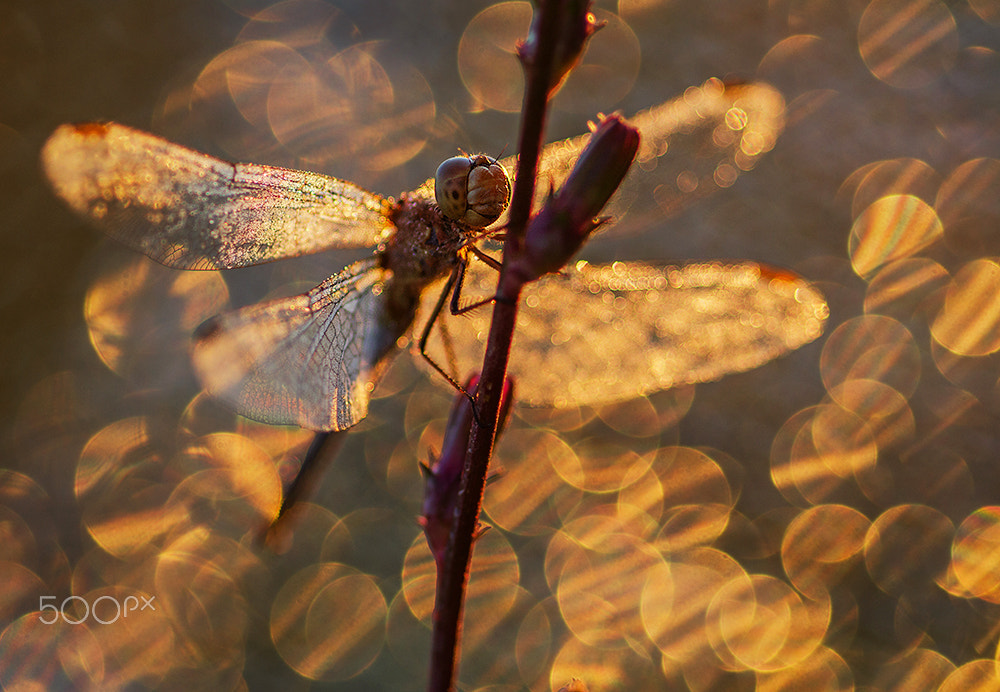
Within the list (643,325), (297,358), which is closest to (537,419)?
Result: (643,325)

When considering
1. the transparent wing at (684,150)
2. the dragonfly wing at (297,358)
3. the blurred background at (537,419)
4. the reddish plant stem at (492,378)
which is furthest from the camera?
the blurred background at (537,419)

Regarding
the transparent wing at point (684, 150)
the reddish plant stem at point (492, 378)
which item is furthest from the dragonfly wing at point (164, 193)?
the reddish plant stem at point (492, 378)

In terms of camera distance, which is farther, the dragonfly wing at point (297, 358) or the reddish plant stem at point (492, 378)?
the dragonfly wing at point (297, 358)

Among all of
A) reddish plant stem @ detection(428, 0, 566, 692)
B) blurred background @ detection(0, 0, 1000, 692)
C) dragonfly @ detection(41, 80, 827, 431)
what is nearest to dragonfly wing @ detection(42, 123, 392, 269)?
dragonfly @ detection(41, 80, 827, 431)

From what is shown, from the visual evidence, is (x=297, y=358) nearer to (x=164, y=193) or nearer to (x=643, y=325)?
(x=164, y=193)

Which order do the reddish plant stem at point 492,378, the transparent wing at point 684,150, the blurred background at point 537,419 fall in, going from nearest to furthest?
the reddish plant stem at point 492,378 → the transparent wing at point 684,150 → the blurred background at point 537,419

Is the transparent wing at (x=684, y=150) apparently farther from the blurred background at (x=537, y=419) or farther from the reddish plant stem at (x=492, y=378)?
the reddish plant stem at (x=492, y=378)

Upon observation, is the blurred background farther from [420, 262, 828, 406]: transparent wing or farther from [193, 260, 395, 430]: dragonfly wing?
[193, 260, 395, 430]: dragonfly wing
